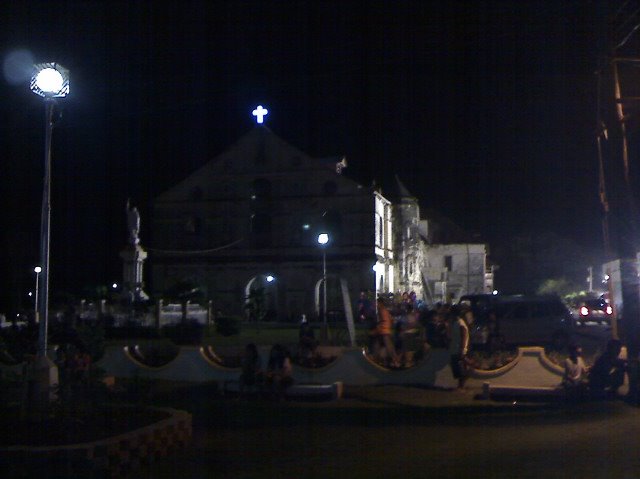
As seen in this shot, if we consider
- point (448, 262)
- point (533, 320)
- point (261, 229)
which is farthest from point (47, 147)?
point (448, 262)

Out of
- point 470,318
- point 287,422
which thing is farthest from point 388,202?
point 287,422

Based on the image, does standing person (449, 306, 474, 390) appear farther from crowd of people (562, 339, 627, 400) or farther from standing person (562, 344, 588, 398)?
crowd of people (562, 339, 627, 400)

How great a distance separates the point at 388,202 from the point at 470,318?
122ft

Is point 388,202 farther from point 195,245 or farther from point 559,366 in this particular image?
point 559,366

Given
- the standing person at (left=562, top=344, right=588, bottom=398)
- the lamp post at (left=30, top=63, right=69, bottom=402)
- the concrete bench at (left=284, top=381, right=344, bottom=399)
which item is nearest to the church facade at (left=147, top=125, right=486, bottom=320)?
the concrete bench at (left=284, top=381, right=344, bottom=399)

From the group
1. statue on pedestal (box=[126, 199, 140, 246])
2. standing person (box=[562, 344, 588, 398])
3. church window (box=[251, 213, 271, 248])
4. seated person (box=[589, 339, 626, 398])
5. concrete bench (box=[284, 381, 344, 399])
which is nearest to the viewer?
standing person (box=[562, 344, 588, 398])

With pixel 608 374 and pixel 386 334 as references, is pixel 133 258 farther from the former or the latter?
pixel 608 374

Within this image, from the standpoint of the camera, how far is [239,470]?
412 inches

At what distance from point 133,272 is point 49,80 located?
3272cm

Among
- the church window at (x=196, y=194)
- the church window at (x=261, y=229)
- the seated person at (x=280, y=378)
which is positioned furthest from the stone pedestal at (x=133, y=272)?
the seated person at (x=280, y=378)

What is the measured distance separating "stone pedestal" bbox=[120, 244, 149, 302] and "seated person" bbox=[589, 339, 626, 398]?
98.2 feet

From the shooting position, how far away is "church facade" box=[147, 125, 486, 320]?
182 ft

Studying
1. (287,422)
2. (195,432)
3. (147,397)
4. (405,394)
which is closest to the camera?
(195,432)

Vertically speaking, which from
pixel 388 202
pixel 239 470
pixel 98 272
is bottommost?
pixel 239 470
